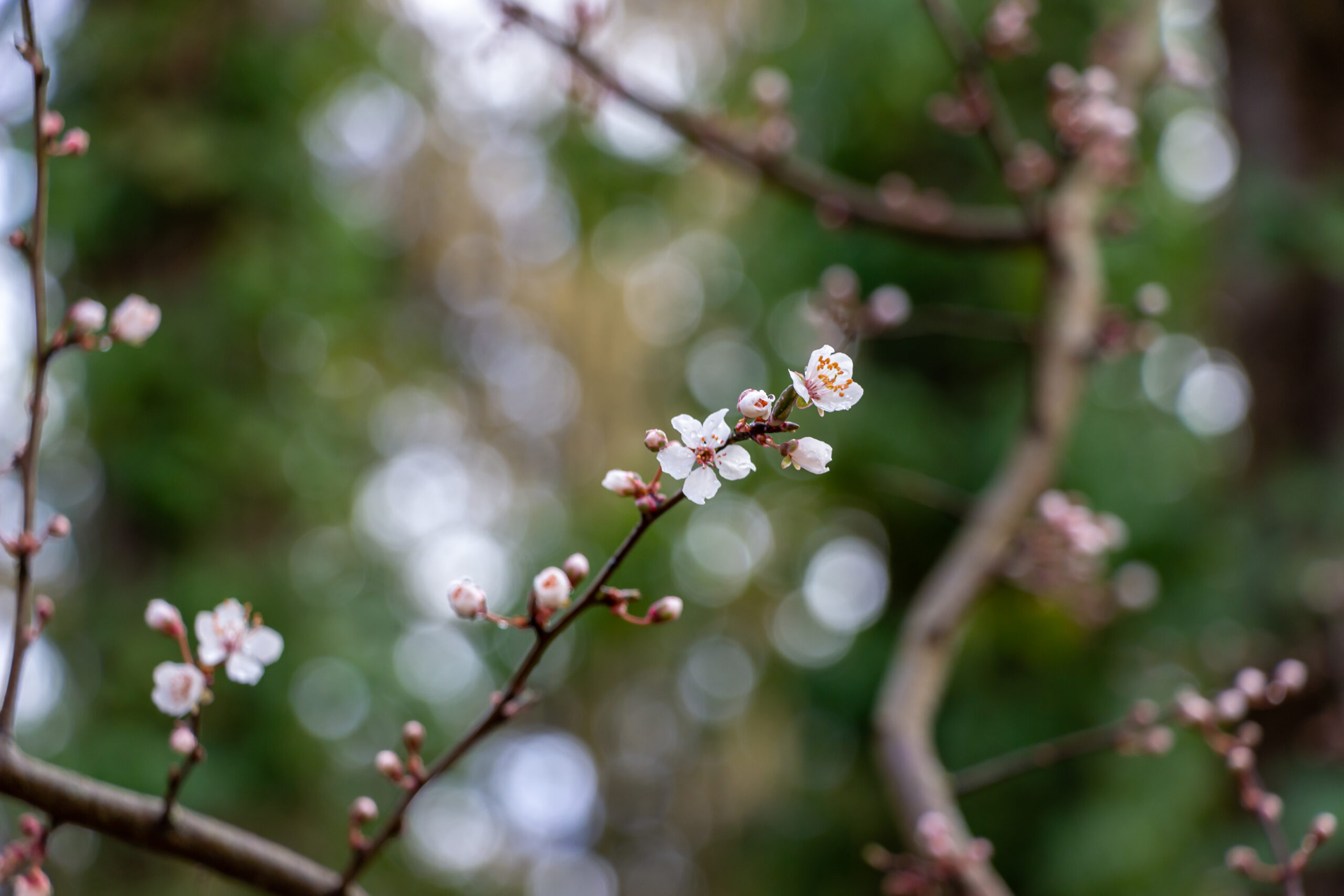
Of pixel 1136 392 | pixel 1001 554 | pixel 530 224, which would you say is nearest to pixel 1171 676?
pixel 1136 392

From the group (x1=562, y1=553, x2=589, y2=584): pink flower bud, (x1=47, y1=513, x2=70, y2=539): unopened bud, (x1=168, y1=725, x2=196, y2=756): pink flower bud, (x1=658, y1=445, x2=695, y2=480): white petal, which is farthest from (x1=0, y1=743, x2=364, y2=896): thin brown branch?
(x1=658, y1=445, x2=695, y2=480): white petal

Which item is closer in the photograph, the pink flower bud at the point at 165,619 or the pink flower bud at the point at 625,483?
the pink flower bud at the point at 625,483

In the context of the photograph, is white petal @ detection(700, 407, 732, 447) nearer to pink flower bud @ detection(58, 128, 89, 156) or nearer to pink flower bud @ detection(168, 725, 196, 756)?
pink flower bud @ detection(168, 725, 196, 756)

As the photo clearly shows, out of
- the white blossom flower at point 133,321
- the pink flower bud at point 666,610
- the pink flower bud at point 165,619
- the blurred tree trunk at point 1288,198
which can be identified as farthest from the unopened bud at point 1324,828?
the blurred tree trunk at point 1288,198

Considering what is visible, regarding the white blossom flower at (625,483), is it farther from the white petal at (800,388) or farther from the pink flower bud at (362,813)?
the pink flower bud at (362,813)

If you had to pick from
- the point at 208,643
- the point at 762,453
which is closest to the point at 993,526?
the point at 208,643
